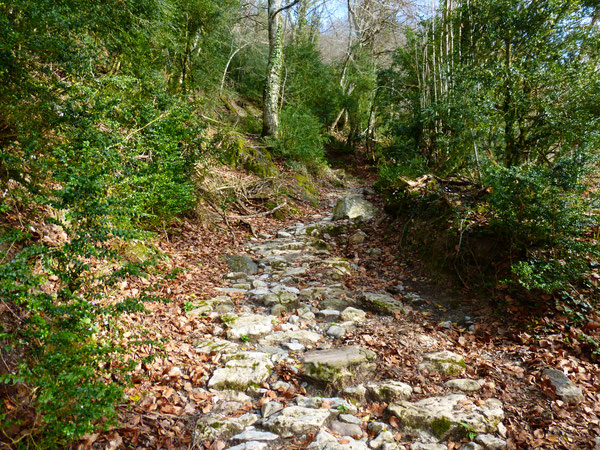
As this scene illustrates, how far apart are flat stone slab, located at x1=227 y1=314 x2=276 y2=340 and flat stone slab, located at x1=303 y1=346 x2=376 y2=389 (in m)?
0.63

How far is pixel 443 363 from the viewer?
9.68ft

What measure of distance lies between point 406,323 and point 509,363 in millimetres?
1029

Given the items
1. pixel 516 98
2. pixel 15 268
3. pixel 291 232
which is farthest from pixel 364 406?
pixel 516 98

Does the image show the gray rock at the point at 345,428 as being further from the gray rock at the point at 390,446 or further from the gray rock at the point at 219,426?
the gray rock at the point at 219,426

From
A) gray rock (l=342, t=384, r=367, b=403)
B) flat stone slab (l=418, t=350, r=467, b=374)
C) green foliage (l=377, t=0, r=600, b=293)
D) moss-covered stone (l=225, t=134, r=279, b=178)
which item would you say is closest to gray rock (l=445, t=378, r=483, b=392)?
flat stone slab (l=418, t=350, r=467, b=374)

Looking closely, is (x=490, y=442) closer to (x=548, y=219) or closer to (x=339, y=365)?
(x=339, y=365)

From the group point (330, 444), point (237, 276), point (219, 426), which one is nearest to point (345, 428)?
point (330, 444)

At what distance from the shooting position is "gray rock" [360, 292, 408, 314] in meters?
4.01

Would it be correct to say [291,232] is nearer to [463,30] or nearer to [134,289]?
[134,289]

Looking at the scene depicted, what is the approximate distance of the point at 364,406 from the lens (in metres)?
2.53

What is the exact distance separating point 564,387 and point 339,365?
5.87 feet

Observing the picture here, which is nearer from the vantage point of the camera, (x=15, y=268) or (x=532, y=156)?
(x=15, y=268)

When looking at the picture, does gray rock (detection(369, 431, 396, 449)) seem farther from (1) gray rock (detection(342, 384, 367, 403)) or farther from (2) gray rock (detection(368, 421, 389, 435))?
(1) gray rock (detection(342, 384, 367, 403))

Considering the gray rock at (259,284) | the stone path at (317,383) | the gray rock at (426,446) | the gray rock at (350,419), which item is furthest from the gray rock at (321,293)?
the gray rock at (426,446)
